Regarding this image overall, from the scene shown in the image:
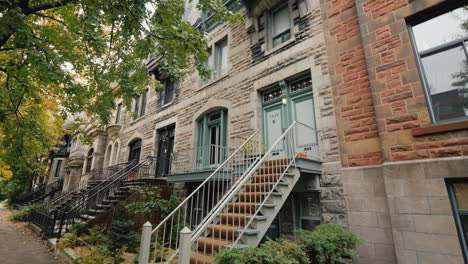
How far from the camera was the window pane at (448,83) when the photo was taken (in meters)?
4.11

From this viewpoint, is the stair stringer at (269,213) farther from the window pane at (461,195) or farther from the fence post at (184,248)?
the window pane at (461,195)

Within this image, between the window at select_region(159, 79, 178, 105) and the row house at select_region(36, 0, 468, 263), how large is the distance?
5418mm

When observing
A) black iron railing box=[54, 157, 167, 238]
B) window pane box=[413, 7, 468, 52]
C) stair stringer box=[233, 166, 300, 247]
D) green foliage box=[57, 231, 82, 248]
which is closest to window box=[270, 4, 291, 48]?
window pane box=[413, 7, 468, 52]

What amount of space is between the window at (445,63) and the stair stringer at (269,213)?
301 centimetres

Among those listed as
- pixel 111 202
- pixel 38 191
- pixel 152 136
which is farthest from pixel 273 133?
pixel 38 191

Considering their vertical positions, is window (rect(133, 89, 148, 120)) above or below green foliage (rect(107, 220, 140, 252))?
above

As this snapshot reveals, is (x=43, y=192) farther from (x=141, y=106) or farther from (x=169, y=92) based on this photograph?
(x=169, y=92)

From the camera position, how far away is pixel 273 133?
7418 mm

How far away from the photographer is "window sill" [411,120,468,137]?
3.79m

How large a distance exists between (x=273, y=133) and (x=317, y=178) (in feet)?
7.53

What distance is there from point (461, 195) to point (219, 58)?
924 centimetres

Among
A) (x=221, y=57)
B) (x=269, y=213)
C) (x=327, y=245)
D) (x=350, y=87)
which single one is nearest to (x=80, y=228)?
(x=269, y=213)

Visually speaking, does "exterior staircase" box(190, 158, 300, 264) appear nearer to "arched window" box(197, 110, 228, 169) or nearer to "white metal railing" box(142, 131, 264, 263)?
"white metal railing" box(142, 131, 264, 263)

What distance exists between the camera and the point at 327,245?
3.74 metres
